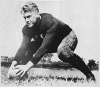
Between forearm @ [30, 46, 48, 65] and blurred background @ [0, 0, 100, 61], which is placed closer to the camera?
forearm @ [30, 46, 48, 65]

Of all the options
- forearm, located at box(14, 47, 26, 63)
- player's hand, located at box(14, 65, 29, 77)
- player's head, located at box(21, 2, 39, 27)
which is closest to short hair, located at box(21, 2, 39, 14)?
player's head, located at box(21, 2, 39, 27)

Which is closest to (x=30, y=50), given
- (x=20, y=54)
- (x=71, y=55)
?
(x=20, y=54)

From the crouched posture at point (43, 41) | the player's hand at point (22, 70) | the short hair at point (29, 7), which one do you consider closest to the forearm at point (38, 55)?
the crouched posture at point (43, 41)

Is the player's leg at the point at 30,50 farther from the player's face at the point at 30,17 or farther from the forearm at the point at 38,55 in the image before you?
the player's face at the point at 30,17

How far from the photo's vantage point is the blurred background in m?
3.22

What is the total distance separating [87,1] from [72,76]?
1.00m

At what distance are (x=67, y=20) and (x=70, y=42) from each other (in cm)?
33

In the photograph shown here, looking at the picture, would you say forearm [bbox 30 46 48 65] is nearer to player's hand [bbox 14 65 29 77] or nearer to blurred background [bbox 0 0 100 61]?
player's hand [bbox 14 65 29 77]

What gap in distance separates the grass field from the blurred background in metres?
0.29

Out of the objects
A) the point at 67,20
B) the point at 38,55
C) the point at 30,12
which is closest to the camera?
the point at 38,55

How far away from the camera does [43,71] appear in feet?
10.4

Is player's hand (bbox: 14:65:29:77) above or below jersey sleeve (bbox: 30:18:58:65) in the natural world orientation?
below

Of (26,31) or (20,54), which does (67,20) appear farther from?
(20,54)

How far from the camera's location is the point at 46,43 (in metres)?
2.96
